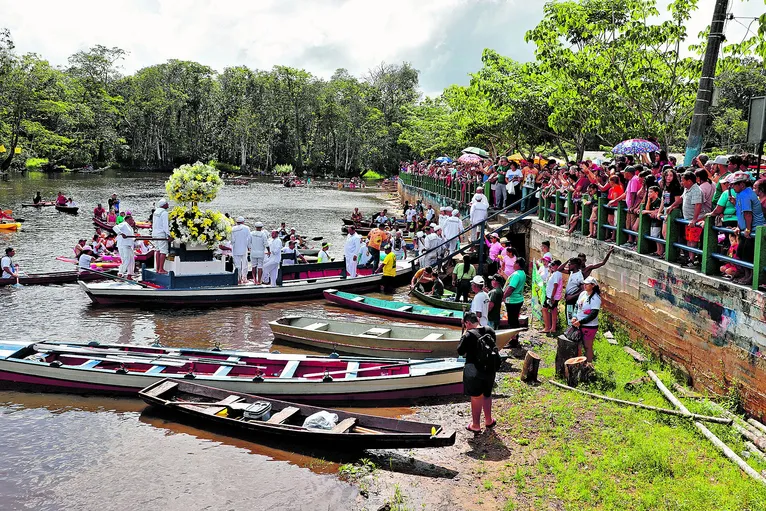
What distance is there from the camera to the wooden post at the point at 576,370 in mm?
10595

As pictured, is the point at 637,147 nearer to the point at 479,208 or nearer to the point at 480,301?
the point at 479,208

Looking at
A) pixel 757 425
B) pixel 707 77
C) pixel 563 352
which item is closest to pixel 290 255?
pixel 563 352

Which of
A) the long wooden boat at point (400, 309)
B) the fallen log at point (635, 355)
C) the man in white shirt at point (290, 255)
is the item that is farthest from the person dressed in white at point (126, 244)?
the fallen log at point (635, 355)

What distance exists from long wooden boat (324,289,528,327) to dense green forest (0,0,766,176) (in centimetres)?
802

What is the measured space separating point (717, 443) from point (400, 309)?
9.24 meters

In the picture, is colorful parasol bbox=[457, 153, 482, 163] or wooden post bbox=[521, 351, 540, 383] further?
colorful parasol bbox=[457, 153, 482, 163]

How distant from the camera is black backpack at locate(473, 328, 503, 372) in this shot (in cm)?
882

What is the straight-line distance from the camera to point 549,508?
24.5ft

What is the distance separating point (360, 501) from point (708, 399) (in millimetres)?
5307

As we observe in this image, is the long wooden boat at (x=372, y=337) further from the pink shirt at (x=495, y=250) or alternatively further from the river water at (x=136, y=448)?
the pink shirt at (x=495, y=250)

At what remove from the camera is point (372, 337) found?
13.5 m

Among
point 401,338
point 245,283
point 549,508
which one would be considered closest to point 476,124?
point 245,283

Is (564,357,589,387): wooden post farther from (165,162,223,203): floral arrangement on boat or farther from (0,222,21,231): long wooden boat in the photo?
(0,222,21,231): long wooden boat

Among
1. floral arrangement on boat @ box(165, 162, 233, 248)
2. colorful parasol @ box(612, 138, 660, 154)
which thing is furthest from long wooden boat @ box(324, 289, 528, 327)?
colorful parasol @ box(612, 138, 660, 154)
